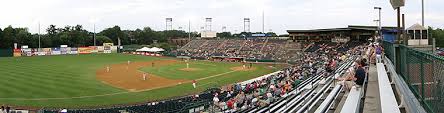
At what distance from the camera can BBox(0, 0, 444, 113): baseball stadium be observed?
23.2 ft

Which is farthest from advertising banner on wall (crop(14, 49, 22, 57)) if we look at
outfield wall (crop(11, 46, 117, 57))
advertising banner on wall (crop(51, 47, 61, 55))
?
advertising banner on wall (crop(51, 47, 61, 55))

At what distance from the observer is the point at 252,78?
3984 centimetres

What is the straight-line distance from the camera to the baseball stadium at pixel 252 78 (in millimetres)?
7080

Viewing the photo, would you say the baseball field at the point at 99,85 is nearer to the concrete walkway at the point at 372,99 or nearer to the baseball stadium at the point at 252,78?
the baseball stadium at the point at 252,78

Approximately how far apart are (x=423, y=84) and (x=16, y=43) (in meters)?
85.9

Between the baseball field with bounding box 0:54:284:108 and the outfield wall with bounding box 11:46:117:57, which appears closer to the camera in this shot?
the baseball field with bounding box 0:54:284:108

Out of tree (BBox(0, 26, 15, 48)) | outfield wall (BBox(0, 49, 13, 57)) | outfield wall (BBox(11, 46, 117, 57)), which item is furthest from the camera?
tree (BBox(0, 26, 15, 48))

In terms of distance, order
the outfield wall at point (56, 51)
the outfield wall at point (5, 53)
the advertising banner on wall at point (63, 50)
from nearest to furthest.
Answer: the outfield wall at point (5, 53) < the outfield wall at point (56, 51) < the advertising banner on wall at point (63, 50)

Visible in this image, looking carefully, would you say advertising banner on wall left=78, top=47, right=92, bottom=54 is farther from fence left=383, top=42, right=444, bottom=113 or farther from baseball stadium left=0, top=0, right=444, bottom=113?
fence left=383, top=42, right=444, bottom=113

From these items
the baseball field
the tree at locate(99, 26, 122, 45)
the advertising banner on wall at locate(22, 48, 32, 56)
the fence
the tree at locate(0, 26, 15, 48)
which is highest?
the tree at locate(99, 26, 122, 45)

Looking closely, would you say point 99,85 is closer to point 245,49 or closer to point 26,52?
point 245,49

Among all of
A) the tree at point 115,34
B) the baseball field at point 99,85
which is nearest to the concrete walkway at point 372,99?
the baseball field at point 99,85

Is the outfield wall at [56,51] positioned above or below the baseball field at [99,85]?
above

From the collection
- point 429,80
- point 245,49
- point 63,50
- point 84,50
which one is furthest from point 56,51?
point 429,80
